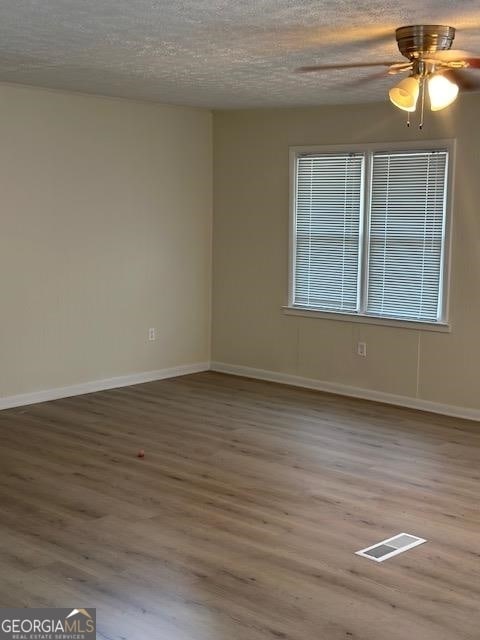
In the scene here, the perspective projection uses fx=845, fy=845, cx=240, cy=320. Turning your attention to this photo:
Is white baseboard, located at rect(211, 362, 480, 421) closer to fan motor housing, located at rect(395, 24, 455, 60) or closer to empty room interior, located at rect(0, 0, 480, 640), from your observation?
empty room interior, located at rect(0, 0, 480, 640)

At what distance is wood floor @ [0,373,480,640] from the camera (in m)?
3.27

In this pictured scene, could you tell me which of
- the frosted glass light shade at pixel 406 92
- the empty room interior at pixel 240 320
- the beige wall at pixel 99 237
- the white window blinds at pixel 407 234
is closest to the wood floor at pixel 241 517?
the empty room interior at pixel 240 320

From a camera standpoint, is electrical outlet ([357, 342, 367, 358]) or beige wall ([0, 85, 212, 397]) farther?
electrical outlet ([357, 342, 367, 358])

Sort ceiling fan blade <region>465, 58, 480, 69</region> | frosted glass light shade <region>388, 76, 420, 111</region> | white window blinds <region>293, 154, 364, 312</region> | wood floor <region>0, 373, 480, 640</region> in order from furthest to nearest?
white window blinds <region>293, 154, 364, 312</region> < ceiling fan blade <region>465, 58, 480, 69</region> < frosted glass light shade <region>388, 76, 420, 111</region> < wood floor <region>0, 373, 480, 640</region>

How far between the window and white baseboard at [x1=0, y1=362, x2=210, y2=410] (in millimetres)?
1202

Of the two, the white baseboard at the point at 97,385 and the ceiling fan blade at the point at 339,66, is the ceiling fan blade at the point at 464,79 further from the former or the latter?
the white baseboard at the point at 97,385

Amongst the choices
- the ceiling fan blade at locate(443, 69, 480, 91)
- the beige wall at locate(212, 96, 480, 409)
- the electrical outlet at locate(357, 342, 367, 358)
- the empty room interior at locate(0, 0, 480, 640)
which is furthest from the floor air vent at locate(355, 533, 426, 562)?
the electrical outlet at locate(357, 342, 367, 358)

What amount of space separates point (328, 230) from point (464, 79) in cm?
191

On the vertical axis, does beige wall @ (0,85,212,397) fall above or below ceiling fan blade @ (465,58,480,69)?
below

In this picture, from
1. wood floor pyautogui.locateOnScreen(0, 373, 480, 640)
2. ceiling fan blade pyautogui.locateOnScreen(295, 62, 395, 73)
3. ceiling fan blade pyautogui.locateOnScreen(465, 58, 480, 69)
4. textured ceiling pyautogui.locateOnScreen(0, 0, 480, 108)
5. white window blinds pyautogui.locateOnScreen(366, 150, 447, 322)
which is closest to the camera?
wood floor pyautogui.locateOnScreen(0, 373, 480, 640)

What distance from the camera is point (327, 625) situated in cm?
316

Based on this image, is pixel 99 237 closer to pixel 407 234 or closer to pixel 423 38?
pixel 407 234

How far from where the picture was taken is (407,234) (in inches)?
258

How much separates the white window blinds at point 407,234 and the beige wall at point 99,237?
180 cm
